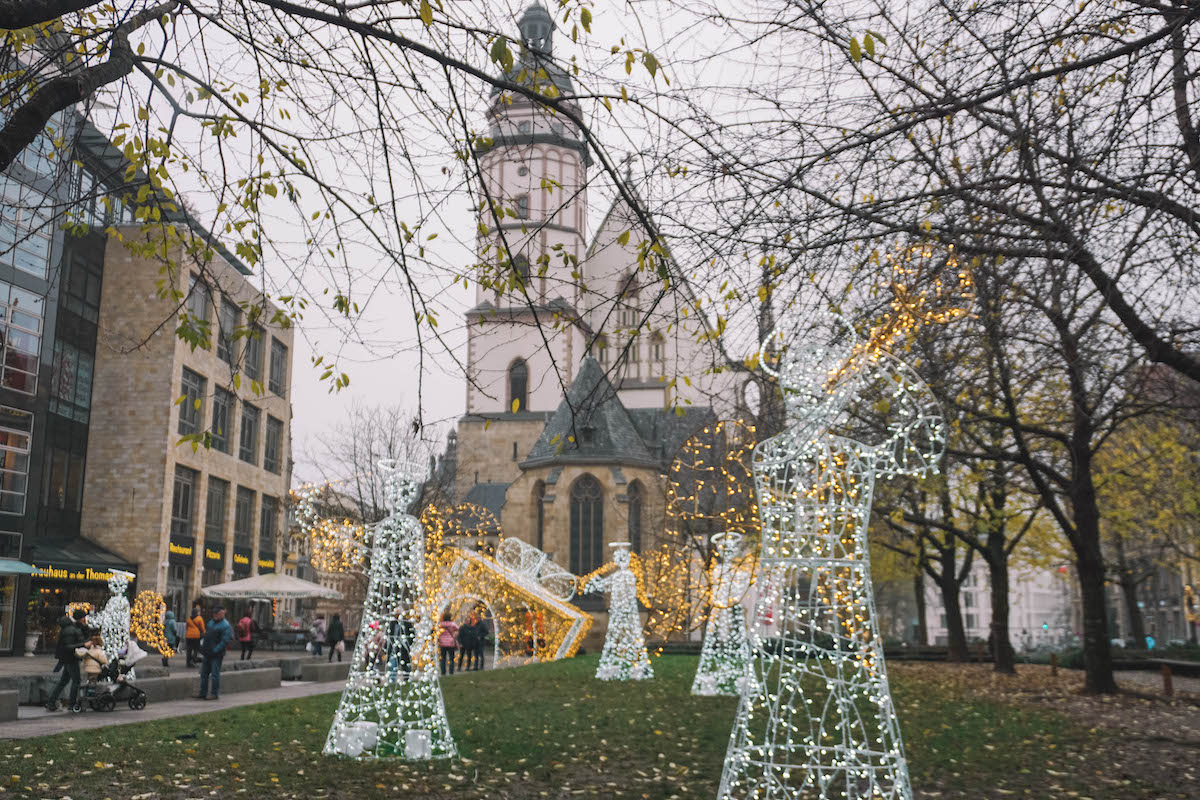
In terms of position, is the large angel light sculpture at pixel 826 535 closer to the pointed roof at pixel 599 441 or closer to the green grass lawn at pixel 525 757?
the green grass lawn at pixel 525 757

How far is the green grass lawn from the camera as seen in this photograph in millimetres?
8023

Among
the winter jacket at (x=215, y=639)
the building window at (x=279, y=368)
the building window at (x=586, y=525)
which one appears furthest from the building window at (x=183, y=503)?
the winter jacket at (x=215, y=639)

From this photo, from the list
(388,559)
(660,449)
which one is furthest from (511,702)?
(660,449)

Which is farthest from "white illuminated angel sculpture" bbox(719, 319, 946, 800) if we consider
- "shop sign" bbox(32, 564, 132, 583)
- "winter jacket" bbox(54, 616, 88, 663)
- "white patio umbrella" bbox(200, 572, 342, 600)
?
"shop sign" bbox(32, 564, 132, 583)

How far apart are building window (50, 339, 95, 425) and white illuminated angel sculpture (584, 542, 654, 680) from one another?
1951 centimetres

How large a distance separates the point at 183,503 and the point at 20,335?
29.0ft

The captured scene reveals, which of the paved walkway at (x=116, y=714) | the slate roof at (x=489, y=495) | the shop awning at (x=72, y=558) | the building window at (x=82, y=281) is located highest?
the building window at (x=82, y=281)

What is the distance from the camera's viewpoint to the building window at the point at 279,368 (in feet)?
146

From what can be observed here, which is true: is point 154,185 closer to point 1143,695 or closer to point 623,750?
point 623,750

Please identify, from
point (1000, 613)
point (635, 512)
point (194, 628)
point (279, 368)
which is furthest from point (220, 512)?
point (1000, 613)

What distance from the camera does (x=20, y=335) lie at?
29.2 metres

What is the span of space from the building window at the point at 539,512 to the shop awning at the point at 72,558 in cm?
1813

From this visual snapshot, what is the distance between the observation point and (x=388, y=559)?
397 inches

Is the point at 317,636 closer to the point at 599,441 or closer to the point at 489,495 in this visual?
the point at 599,441
